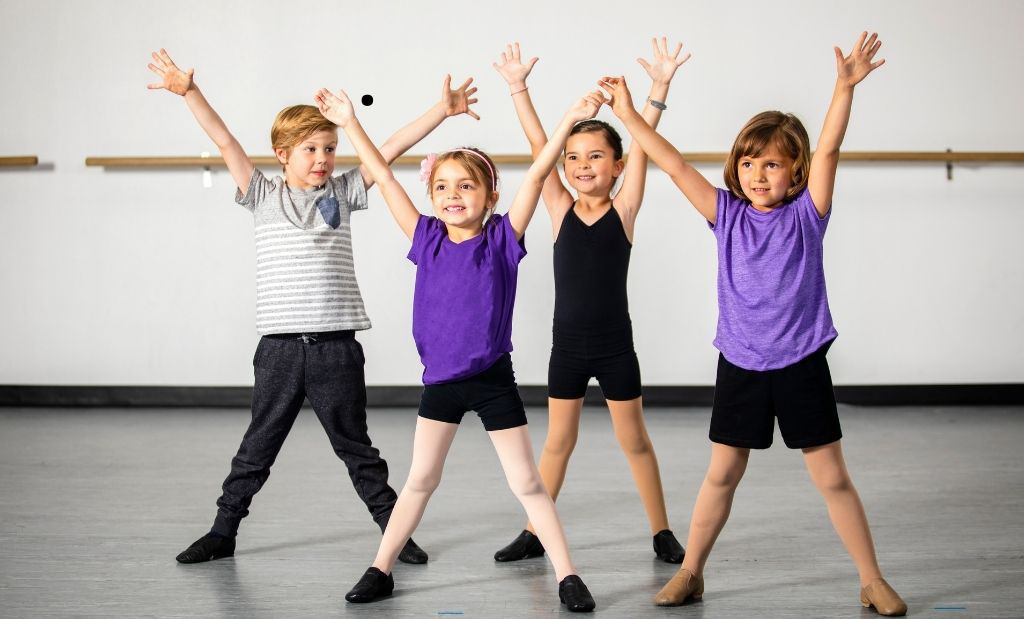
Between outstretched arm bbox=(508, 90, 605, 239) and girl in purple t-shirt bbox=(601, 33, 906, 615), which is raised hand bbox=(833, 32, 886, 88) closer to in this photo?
girl in purple t-shirt bbox=(601, 33, 906, 615)

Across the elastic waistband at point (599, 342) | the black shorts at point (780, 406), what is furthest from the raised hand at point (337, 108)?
the black shorts at point (780, 406)

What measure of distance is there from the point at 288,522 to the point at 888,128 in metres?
3.51

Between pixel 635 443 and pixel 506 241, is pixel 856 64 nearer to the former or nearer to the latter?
pixel 506 241

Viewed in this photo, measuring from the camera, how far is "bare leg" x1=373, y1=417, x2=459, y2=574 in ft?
6.81

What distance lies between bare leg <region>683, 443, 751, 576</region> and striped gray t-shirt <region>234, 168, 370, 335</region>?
2.86 feet

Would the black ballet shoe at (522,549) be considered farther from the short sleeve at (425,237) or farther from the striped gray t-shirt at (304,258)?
the short sleeve at (425,237)

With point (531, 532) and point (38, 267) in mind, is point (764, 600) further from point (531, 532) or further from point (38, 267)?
point (38, 267)

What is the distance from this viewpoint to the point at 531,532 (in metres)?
2.43

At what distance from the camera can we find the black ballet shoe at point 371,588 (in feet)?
6.72

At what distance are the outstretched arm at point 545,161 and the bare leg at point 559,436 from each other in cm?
51

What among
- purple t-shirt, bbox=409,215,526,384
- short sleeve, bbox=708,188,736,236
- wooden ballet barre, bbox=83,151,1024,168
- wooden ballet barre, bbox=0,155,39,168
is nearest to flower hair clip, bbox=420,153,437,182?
purple t-shirt, bbox=409,215,526,384

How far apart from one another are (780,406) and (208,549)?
1.32 m

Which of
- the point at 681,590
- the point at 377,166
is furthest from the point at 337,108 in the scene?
the point at 681,590

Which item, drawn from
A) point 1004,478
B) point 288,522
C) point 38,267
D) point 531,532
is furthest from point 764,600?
point 38,267
